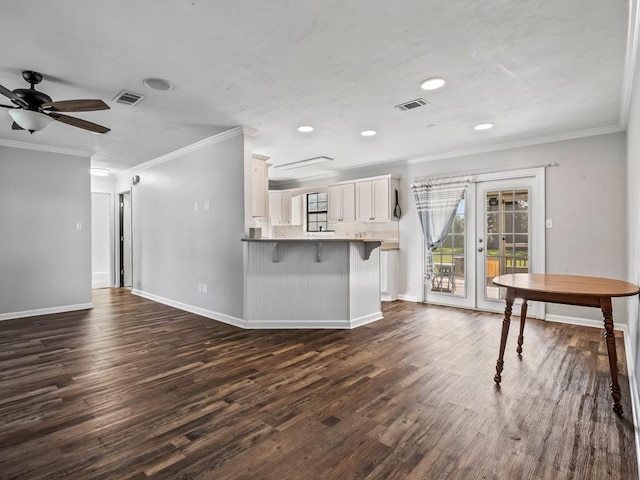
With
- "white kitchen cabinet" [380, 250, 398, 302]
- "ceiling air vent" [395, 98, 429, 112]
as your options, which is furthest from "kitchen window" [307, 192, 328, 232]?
"ceiling air vent" [395, 98, 429, 112]

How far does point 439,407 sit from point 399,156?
4261mm

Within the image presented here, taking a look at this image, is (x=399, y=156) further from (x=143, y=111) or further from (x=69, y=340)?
(x=69, y=340)

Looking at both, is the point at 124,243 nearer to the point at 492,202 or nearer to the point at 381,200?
the point at 381,200

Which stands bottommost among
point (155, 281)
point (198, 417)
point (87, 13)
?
point (198, 417)

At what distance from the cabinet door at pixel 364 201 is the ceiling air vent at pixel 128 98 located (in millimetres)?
3896

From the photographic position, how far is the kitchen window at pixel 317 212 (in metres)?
7.11

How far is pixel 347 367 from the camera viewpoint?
292 centimetres

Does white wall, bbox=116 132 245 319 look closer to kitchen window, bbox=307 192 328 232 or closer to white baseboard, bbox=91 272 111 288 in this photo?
white baseboard, bbox=91 272 111 288

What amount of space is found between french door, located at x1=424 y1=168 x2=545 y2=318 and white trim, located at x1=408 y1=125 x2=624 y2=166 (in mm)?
382

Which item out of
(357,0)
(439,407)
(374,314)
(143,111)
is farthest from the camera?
(374,314)

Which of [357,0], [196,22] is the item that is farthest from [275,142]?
[357,0]

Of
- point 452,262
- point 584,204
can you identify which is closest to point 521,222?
point 584,204

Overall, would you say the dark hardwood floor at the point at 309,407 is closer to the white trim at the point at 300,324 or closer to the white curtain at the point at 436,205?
the white trim at the point at 300,324

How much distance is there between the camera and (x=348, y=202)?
6.46 meters
